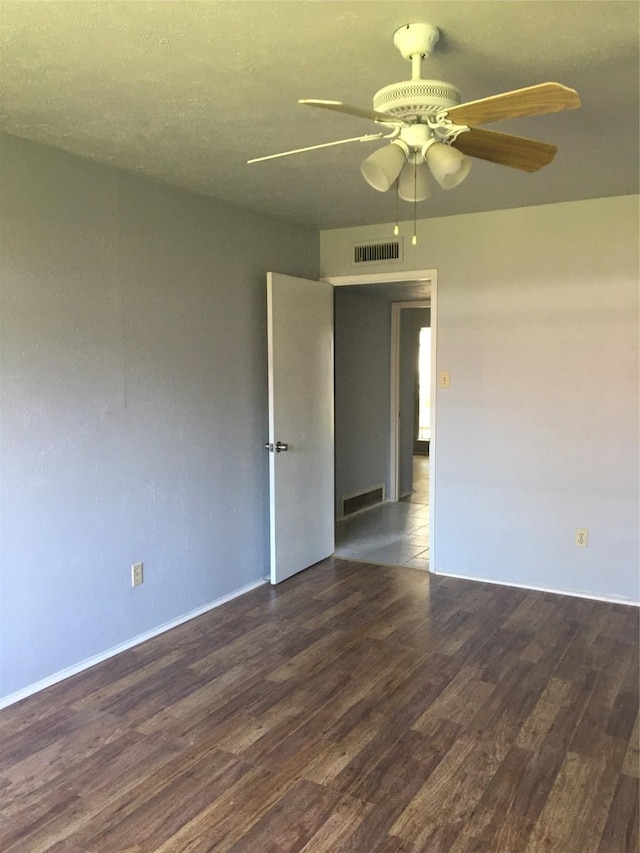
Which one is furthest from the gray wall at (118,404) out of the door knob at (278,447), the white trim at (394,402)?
the white trim at (394,402)

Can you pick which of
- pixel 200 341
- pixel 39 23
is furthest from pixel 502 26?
pixel 200 341

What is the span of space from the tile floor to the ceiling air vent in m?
2.18

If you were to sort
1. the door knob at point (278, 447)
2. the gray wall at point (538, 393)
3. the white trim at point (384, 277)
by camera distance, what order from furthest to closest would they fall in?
the white trim at point (384, 277) → the door knob at point (278, 447) → the gray wall at point (538, 393)

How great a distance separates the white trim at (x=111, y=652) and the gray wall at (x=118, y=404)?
35 mm

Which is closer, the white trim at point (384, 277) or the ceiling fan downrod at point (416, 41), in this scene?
the ceiling fan downrod at point (416, 41)

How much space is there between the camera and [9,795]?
2273 mm

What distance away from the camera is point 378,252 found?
4.67 metres

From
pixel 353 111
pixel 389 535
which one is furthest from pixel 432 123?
pixel 389 535

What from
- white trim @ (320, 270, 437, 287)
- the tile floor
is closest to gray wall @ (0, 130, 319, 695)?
white trim @ (320, 270, 437, 287)

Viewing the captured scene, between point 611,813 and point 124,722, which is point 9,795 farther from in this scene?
point 611,813

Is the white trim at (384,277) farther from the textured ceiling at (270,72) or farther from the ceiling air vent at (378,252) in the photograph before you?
the textured ceiling at (270,72)

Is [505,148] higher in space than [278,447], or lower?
A: higher

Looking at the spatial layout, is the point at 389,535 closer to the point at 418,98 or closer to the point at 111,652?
the point at 111,652

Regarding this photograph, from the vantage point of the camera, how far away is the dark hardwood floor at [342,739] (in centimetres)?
210
